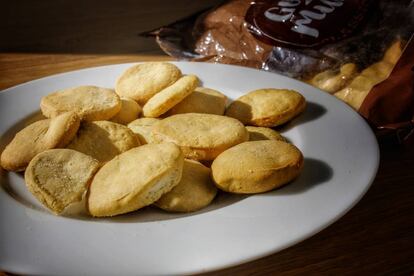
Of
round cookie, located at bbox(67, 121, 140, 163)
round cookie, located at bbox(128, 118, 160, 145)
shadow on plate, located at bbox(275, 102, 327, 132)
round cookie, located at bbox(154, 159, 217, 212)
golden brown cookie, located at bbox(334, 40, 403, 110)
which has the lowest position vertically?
golden brown cookie, located at bbox(334, 40, 403, 110)

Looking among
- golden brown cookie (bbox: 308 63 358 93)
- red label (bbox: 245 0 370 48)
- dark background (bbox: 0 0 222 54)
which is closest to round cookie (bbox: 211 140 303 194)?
golden brown cookie (bbox: 308 63 358 93)

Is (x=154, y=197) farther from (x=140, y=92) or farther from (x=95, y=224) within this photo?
(x=140, y=92)

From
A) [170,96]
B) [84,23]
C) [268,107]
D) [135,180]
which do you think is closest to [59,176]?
[135,180]

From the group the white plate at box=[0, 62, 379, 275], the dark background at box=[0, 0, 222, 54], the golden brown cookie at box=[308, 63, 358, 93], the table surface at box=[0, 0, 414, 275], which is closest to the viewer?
the white plate at box=[0, 62, 379, 275]

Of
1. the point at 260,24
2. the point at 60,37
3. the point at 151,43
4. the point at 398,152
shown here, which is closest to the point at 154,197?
the point at 398,152

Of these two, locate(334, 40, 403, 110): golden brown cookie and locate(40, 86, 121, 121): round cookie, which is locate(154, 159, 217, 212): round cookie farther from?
locate(334, 40, 403, 110): golden brown cookie

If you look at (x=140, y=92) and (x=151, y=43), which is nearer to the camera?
(x=140, y=92)
